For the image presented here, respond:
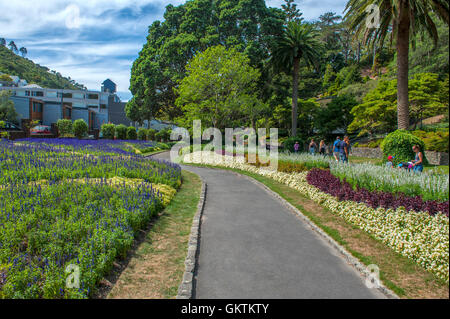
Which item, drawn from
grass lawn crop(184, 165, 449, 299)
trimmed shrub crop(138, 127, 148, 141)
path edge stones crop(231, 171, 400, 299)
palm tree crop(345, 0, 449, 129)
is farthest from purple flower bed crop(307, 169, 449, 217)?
trimmed shrub crop(138, 127, 148, 141)

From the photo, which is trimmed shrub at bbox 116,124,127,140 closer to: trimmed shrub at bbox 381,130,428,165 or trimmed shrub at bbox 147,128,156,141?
trimmed shrub at bbox 147,128,156,141

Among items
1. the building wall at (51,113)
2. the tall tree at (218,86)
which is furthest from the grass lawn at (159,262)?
the building wall at (51,113)

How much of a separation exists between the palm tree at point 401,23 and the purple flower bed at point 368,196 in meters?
6.93

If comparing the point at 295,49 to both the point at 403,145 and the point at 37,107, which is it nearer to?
the point at 403,145

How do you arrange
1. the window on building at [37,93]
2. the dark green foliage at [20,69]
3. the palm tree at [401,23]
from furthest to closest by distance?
the dark green foliage at [20,69], the window on building at [37,93], the palm tree at [401,23]

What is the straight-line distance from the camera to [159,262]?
17.2 feet

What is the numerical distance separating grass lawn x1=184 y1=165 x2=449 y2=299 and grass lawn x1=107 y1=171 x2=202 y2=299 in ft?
11.2

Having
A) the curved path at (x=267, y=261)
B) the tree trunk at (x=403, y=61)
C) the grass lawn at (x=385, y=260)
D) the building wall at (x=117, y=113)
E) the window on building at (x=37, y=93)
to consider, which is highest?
the window on building at (x=37, y=93)

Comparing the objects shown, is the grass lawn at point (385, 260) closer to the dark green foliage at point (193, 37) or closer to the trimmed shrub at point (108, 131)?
the dark green foliage at point (193, 37)

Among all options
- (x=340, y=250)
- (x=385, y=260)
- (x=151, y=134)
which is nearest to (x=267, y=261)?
(x=340, y=250)

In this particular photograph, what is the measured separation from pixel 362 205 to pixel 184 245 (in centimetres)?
508

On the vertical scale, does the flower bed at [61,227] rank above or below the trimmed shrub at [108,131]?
below

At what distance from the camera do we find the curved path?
4.29m

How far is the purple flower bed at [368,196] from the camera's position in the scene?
217 inches
